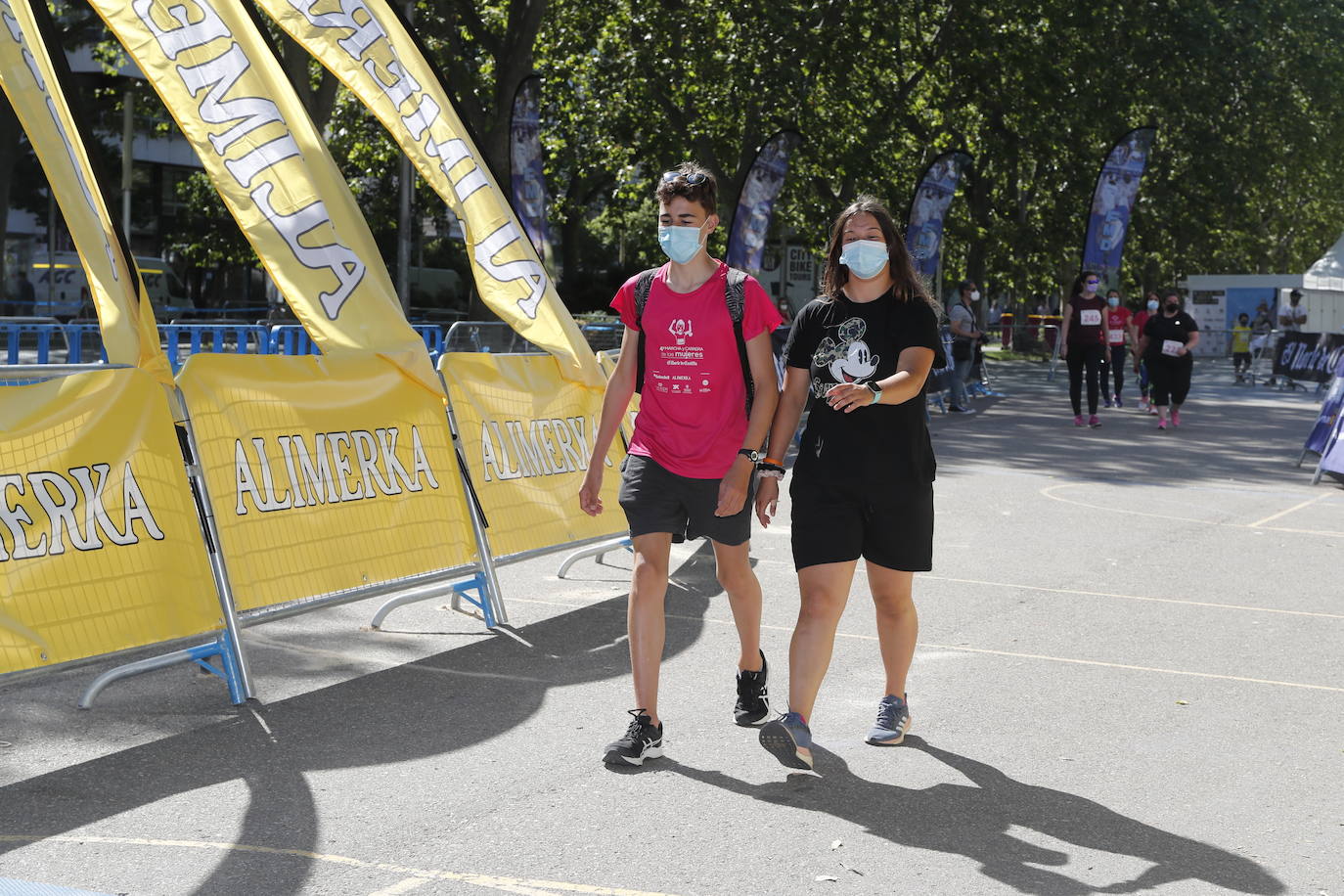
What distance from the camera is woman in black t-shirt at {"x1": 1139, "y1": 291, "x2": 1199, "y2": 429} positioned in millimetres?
19484

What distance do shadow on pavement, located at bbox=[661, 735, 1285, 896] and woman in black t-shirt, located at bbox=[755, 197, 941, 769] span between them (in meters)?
0.24

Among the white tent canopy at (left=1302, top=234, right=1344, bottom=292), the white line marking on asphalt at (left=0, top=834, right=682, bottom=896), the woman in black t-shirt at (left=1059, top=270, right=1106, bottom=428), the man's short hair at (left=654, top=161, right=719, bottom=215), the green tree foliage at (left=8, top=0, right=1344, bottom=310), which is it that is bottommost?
the white line marking on asphalt at (left=0, top=834, right=682, bottom=896)

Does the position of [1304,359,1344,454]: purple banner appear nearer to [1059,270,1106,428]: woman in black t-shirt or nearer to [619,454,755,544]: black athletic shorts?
[1059,270,1106,428]: woman in black t-shirt

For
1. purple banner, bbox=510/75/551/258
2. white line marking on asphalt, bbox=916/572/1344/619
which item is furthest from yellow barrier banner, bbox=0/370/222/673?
purple banner, bbox=510/75/551/258

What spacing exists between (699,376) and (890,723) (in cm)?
143

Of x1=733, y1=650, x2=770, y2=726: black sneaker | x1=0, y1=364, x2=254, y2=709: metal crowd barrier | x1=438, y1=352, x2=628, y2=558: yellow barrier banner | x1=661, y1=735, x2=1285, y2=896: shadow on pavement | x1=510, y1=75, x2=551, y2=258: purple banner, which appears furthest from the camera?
x1=510, y1=75, x2=551, y2=258: purple banner

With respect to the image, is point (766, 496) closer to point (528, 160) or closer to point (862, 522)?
point (862, 522)

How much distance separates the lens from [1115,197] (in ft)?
99.4

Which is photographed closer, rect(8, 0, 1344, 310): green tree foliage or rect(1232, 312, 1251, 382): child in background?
rect(8, 0, 1344, 310): green tree foliage

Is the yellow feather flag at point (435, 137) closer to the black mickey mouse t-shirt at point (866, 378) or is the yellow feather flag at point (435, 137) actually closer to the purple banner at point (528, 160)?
the black mickey mouse t-shirt at point (866, 378)

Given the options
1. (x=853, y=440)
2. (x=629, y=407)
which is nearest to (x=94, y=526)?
(x=853, y=440)

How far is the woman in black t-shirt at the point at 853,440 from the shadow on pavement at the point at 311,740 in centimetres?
101

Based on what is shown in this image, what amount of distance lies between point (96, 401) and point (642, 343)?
80.3 inches

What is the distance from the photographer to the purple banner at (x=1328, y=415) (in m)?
15.2
